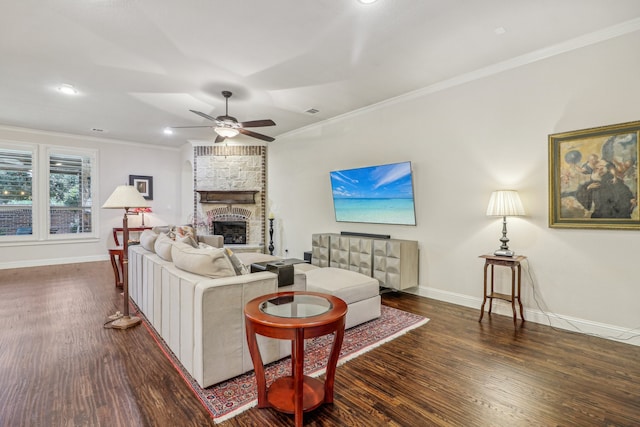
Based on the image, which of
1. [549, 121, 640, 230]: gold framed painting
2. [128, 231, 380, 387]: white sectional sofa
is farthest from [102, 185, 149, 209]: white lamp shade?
[549, 121, 640, 230]: gold framed painting

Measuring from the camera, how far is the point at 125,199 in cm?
304

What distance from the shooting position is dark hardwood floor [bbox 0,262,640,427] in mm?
1736

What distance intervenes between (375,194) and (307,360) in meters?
2.84

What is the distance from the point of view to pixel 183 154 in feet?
26.2

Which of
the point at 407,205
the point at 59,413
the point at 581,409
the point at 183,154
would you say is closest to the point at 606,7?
the point at 407,205

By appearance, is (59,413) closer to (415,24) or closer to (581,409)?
(581,409)

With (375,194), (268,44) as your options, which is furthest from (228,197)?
(268,44)

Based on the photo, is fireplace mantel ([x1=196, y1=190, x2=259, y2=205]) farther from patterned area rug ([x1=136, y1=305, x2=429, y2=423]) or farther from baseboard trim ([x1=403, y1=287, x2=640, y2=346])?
baseboard trim ([x1=403, y1=287, x2=640, y2=346])

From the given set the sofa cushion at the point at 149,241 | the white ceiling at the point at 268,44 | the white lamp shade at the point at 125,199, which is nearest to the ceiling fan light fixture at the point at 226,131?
the white ceiling at the point at 268,44

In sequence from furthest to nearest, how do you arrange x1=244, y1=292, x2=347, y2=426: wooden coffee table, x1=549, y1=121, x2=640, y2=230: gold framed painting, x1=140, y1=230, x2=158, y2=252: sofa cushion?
x1=140, y1=230, x2=158, y2=252: sofa cushion, x1=549, y1=121, x2=640, y2=230: gold framed painting, x1=244, y1=292, x2=347, y2=426: wooden coffee table

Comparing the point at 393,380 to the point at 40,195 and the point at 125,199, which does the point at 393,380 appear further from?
the point at 40,195

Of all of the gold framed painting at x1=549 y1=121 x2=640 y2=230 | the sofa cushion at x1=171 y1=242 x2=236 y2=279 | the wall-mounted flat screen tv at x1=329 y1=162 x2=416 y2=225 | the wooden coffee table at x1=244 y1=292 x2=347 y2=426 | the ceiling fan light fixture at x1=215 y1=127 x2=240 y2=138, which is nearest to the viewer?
the wooden coffee table at x1=244 y1=292 x2=347 y2=426

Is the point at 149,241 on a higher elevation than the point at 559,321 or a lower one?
higher

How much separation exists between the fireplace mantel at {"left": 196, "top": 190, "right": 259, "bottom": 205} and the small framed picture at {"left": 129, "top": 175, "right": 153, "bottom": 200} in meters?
1.63
